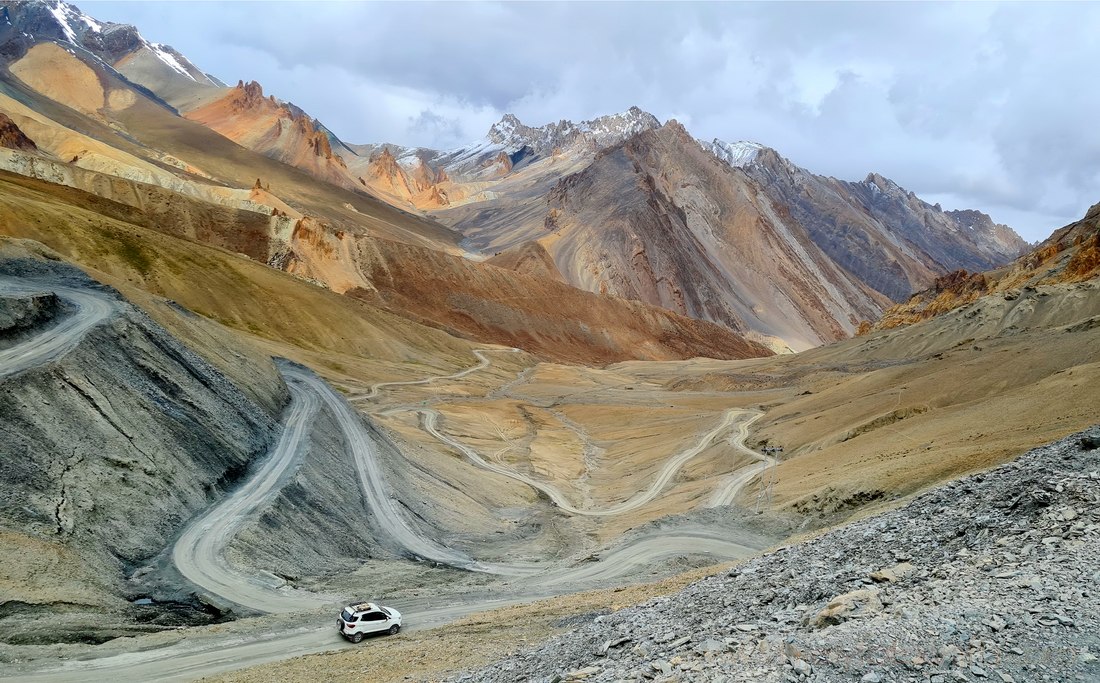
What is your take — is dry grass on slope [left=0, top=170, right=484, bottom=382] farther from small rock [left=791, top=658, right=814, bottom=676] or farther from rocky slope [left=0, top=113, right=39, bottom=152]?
small rock [left=791, top=658, right=814, bottom=676]

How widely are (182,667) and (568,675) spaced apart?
11173 mm

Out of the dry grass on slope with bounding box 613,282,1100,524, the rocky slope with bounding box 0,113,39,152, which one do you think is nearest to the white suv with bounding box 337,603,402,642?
the dry grass on slope with bounding box 613,282,1100,524

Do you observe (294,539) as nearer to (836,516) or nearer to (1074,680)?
(836,516)

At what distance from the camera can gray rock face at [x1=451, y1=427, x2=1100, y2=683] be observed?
1010 cm

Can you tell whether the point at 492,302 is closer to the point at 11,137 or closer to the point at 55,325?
the point at 11,137

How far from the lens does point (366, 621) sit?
818 inches

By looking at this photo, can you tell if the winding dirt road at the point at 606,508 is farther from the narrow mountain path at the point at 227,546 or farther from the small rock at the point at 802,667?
the small rock at the point at 802,667

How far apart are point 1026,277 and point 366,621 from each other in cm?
12329

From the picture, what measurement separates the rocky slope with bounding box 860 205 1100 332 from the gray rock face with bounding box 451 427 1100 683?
93.0 m

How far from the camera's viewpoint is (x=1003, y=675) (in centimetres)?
954

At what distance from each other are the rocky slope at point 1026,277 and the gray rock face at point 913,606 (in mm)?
92954

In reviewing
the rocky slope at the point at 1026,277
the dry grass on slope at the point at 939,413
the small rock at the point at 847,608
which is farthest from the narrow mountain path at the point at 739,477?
the rocky slope at the point at 1026,277

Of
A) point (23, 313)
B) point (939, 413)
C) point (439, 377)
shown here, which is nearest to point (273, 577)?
point (23, 313)

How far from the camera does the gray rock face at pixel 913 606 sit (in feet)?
33.1
